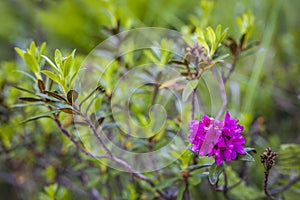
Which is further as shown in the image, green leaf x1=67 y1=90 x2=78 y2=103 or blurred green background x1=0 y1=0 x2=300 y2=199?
blurred green background x1=0 y1=0 x2=300 y2=199

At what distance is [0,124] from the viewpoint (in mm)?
936

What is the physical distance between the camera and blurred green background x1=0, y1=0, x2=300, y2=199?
963 millimetres

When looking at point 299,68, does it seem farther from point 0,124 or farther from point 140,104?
point 0,124

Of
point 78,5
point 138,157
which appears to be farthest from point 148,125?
point 78,5

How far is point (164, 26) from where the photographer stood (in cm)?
155

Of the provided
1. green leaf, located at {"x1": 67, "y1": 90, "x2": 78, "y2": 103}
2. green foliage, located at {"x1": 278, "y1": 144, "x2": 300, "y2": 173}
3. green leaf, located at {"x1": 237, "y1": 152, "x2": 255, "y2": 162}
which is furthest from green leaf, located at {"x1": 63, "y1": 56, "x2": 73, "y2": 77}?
green foliage, located at {"x1": 278, "y1": 144, "x2": 300, "y2": 173}

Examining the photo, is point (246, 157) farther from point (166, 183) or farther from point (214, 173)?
point (166, 183)

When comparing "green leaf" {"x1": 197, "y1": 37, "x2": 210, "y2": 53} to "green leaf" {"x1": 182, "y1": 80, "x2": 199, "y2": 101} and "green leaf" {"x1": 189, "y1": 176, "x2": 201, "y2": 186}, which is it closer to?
"green leaf" {"x1": 182, "y1": 80, "x2": 199, "y2": 101}

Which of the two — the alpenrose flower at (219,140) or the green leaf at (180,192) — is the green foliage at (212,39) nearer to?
the alpenrose flower at (219,140)

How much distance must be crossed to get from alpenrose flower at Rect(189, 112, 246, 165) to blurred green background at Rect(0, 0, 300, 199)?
1.13 feet

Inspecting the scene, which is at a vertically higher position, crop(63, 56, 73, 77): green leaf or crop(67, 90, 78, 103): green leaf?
crop(63, 56, 73, 77): green leaf

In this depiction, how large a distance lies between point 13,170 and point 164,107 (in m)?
0.54

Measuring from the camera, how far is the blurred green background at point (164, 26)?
3.16 feet

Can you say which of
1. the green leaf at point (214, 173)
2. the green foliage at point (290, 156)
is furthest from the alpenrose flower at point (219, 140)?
the green foliage at point (290, 156)
